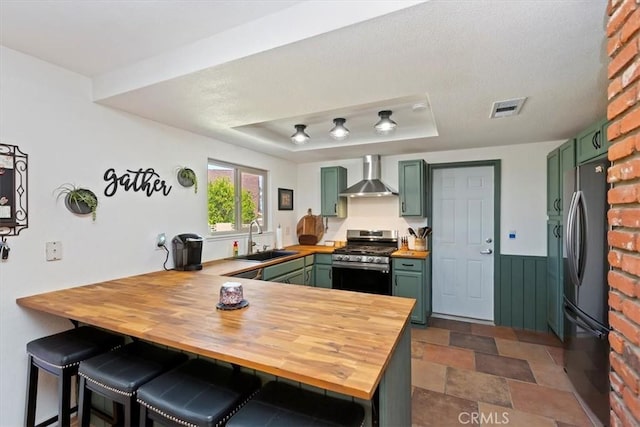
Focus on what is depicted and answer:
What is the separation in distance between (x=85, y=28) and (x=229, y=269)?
2.04 meters

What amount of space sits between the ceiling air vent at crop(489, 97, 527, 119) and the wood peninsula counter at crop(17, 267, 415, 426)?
1.71 metres

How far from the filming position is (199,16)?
153 centimetres

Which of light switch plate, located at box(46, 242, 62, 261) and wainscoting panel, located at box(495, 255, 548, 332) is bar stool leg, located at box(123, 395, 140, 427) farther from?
wainscoting panel, located at box(495, 255, 548, 332)

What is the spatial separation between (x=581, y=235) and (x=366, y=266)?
220cm

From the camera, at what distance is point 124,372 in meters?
1.48

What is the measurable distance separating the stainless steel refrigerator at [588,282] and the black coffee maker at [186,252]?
3.07 metres

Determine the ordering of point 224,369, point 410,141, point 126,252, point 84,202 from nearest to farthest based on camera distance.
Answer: point 224,369, point 84,202, point 126,252, point 410,141

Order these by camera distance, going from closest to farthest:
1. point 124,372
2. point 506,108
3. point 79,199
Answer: point 124,372, point 79,199, point 506,108

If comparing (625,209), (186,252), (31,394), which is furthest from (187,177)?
(625,209)

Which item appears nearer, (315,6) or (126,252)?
(315,6)

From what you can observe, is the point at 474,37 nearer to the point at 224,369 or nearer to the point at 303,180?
the point at 224,369

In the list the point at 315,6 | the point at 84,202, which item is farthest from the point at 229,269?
the point at 315,6

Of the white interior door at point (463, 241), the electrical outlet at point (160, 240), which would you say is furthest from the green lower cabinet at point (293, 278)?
the white interior door at point (463, 241)

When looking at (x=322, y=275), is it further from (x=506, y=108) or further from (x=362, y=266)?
(x=506, y=108)
